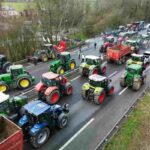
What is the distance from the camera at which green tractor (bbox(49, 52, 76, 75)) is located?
18984 mm

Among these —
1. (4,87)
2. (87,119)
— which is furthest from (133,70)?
(4,87)

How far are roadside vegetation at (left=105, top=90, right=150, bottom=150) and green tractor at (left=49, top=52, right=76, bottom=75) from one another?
8.36 meters

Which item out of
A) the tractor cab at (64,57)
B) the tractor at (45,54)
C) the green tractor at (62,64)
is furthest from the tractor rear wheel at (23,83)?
the tractor at (45,54)

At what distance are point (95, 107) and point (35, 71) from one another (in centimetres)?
915

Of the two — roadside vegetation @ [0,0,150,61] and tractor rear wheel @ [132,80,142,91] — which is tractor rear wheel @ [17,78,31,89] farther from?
tractor rear wheel @ [132,80,142,91]

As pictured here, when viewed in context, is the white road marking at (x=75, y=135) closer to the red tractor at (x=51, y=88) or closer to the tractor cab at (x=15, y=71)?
the red tractor at (x=51, y=88)

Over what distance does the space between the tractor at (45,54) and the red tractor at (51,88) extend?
876 centimetres

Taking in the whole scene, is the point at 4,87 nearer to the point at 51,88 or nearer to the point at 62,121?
the point at 51,88

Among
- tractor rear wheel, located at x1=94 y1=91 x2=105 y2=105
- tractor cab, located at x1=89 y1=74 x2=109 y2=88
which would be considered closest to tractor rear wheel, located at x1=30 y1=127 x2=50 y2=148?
tractor rear wheel, located at x1=94 y1=91 x2=105 y2=105

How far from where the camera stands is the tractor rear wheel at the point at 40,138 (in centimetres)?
973

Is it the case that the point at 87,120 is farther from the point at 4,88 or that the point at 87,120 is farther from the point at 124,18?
the point at 124,18

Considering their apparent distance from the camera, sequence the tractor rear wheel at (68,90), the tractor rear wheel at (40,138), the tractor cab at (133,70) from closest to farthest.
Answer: the tractor rear wheel at (40,138) < the tractor rear wheel at (68,90) < the tractor cab at (133,70)

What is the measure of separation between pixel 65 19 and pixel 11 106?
2207 cm

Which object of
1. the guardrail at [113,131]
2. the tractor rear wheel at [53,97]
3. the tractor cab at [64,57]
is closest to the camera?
the guardrail at [113,131]
